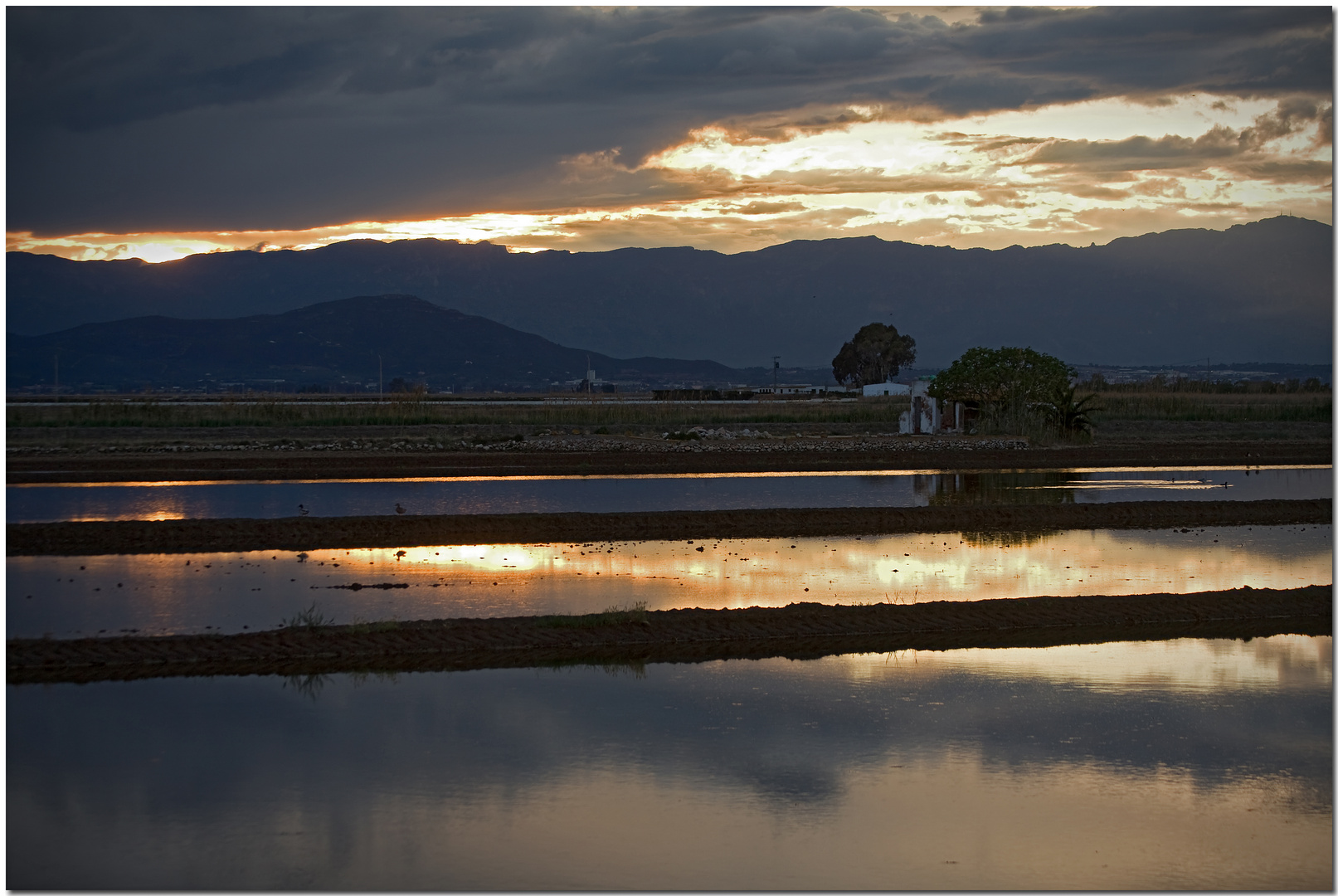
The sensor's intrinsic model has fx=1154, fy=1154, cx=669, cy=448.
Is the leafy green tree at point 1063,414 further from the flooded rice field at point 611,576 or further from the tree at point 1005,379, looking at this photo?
the flooded rice field at point 611,576

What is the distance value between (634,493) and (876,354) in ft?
370

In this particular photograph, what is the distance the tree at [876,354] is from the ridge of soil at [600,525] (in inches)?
4399

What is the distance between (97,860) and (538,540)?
12.0m

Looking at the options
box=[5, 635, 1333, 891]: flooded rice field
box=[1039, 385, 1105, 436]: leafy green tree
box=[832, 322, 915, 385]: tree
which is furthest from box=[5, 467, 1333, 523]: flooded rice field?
box=[832, 322, 915, 385]: tree

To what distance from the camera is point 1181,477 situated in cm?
3088

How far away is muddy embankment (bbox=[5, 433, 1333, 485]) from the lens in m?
32.1

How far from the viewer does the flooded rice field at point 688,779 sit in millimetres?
7484

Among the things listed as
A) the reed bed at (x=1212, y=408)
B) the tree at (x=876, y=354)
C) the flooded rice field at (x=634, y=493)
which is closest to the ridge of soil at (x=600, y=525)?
the flooded rice field at (x=634, y=493)

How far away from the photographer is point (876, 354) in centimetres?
13600

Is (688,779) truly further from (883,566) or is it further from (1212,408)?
(1212,408)

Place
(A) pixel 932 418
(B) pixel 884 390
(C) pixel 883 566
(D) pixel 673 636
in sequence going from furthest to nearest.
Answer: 1. (B) pixel 884 390
2. (A) pixel 932 418
3. (C) pixel 883 566
4. (D) pixel 673 636

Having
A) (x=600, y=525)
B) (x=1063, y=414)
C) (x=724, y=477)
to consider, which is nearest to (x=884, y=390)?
(x=1063, y=414)

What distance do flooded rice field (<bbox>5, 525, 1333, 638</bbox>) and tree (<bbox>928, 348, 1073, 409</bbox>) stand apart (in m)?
25.6

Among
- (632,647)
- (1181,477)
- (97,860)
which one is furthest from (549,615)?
(1181,477)
